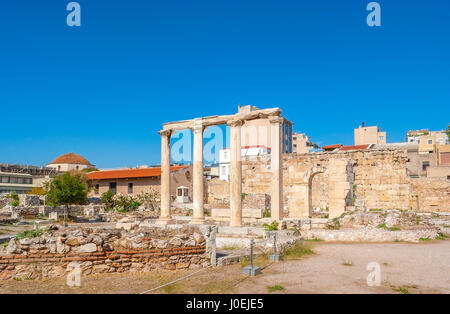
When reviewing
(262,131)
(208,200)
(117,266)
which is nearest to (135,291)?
(117,266)

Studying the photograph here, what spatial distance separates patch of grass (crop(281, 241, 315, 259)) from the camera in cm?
1142

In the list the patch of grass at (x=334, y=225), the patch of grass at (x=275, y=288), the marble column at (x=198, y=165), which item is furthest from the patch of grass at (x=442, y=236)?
the patch of grass at (x=275, y=288)

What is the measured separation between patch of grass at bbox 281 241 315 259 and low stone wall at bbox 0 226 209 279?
2959 millimetres

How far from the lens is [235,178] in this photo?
18.0 metres

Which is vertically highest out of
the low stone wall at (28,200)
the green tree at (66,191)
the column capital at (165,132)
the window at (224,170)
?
the column capital at (165,132)

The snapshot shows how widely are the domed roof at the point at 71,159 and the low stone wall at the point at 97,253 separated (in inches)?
2536

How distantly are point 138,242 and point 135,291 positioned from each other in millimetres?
1959

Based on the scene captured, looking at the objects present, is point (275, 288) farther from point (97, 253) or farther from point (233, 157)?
point (233, 157)

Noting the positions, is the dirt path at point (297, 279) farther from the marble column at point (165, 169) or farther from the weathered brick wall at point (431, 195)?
the weathered brick wall at point (431, 195)

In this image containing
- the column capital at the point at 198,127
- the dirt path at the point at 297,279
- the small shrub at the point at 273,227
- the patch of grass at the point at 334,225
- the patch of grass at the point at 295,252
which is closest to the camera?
the dirt path at the point at 297,279

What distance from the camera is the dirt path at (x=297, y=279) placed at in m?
7.35

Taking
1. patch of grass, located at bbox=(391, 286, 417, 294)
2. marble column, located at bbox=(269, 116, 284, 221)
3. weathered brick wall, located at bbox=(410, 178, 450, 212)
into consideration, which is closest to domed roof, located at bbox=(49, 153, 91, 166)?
weathered brick wall, located at bbox=(410, 178, 450, 212)

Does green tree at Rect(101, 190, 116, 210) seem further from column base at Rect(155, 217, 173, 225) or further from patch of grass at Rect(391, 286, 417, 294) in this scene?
patch of grass at Rect(391, 286, 417, 294)

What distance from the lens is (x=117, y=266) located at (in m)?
8.70
